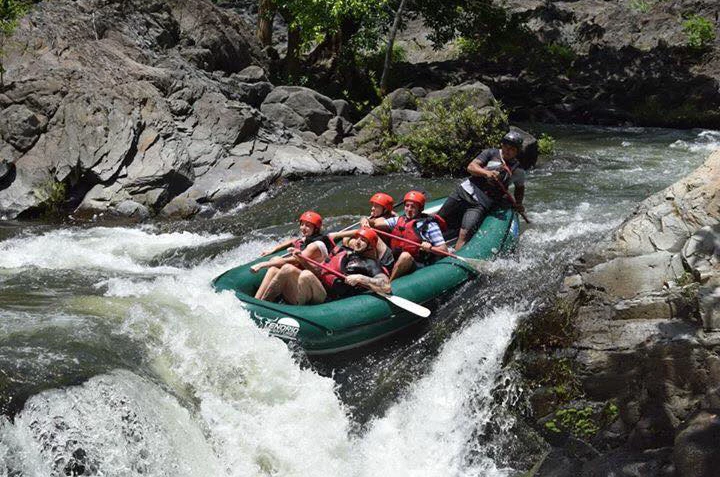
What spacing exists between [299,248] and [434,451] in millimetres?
2122

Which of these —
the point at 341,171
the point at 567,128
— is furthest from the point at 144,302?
the point at 567,128

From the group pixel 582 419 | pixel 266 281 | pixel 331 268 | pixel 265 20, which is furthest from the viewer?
pixel 265 20

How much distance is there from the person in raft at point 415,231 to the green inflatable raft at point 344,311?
0.24 metres

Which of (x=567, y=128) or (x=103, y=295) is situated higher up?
(x=103, y=295)

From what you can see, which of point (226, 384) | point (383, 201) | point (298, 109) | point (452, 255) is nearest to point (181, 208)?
point (298, 109)

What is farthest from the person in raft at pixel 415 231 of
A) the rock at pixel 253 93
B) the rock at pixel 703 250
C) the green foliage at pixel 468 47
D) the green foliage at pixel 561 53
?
the green foliage at pixel 468 47

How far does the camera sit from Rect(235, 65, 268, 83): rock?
14.4 m

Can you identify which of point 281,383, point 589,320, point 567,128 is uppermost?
point 589,320

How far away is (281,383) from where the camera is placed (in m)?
5.88

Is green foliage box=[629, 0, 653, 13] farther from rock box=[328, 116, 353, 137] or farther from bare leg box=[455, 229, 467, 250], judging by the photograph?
bare leg box=[455, 229, 467, 250]

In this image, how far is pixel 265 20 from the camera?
16984 millimetres

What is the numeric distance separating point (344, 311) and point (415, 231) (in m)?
1.43

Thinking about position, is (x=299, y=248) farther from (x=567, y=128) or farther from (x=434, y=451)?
(x=567, y=128)

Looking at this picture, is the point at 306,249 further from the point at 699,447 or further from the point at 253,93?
the point at 253,93
